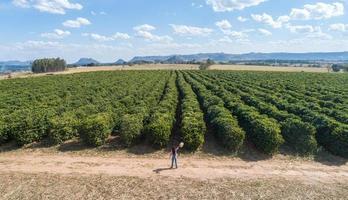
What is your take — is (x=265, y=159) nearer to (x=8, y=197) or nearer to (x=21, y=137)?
(x=8, y=197)

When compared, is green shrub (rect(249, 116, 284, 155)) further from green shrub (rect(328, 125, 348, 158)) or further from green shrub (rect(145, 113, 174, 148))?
green shrub (rect(145, 113, 174, 148))

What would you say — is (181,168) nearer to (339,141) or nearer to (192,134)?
(192,134)

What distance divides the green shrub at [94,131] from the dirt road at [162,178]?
4.96 ft

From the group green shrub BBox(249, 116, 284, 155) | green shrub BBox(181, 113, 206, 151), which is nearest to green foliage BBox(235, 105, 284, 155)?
green shrub BBox(249, 116, 284, 155)

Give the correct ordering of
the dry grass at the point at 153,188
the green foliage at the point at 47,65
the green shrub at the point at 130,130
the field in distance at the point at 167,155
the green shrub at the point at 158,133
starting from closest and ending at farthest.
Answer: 1. the dry grass at the point at 153,188
2. the field in distance at the point at 167,155
3. the green shrub at the point at 158,133
4. the green shrub at the point at 130,130
5. the green foliage at the point at 47,65

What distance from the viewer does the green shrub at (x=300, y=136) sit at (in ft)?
54.3

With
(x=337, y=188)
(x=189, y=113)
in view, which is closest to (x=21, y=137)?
(x=189, y=113)

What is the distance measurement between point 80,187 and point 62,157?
399 cm

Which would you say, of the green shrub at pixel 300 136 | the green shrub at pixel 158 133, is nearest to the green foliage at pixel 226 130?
the green shrub at pixel 300 136

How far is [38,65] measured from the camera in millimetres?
146125

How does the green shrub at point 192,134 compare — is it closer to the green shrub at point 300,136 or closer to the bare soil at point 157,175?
the bare soil at point 157,175

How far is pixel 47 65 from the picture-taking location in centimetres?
14838

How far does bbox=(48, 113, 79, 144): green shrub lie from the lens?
58.5ft

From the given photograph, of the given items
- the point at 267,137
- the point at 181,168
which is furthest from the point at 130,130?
the point at 267,137
